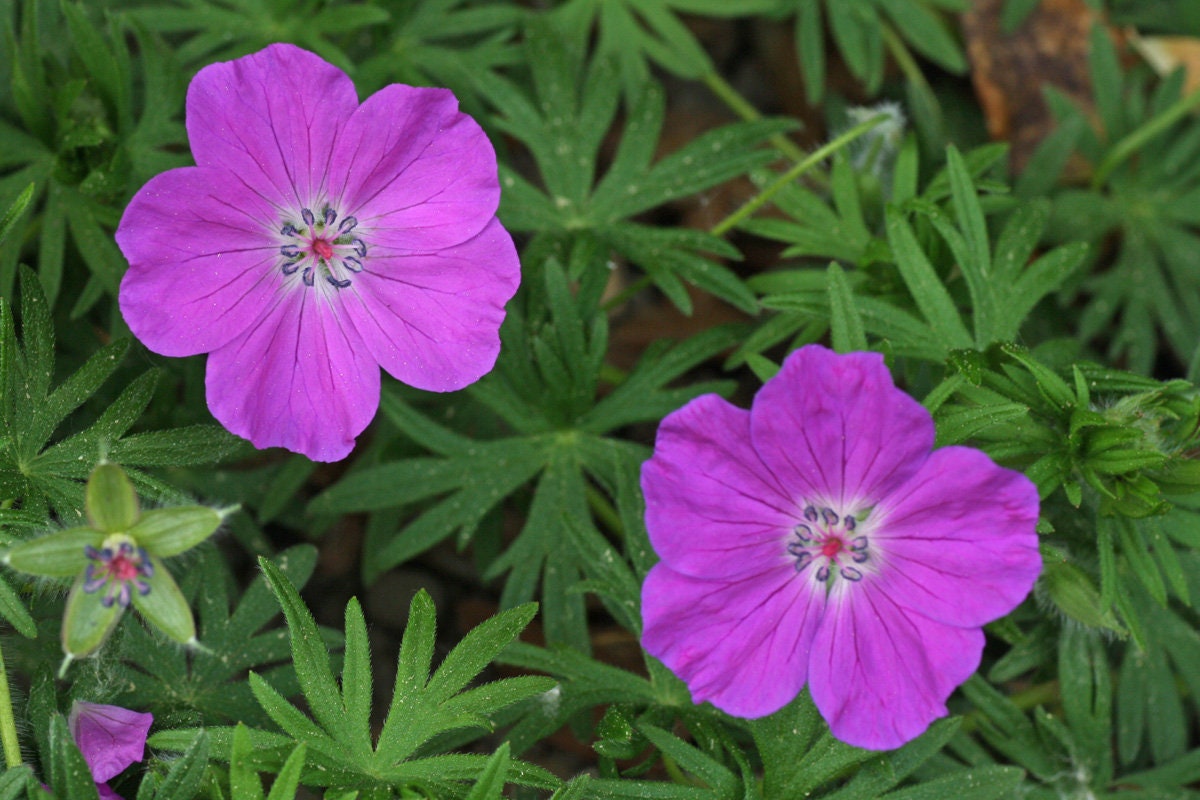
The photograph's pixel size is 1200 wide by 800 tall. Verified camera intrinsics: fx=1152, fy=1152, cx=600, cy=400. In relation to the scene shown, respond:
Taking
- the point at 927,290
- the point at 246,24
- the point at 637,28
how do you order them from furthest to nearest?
the point at 637,28
the point at 246,24
the point at 927,290

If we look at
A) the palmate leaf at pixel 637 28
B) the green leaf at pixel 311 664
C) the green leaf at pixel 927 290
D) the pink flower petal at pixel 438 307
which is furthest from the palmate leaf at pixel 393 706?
the palmate leaf at pixel 637 28

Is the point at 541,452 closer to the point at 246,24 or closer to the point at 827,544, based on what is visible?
the point at 827,544

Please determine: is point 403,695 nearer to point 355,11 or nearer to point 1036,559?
point 1036,559

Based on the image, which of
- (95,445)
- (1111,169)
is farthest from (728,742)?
(1111,169)

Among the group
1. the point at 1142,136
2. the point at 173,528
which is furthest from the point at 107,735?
the point at 1142,136

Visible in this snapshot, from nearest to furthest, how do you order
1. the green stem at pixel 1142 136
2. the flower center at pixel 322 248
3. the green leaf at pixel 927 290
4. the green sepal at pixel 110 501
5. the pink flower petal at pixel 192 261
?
the green sepal at pixel 110 501
the pink flower petal at pixel 192 261
the flower center at pixel 322 248
the green leaf at pixel 927 290
the green stem at pixel 1142 136

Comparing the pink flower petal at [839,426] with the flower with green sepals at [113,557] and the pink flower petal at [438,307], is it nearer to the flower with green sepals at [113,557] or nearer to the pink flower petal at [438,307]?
the pink flower petal at [438,307]
